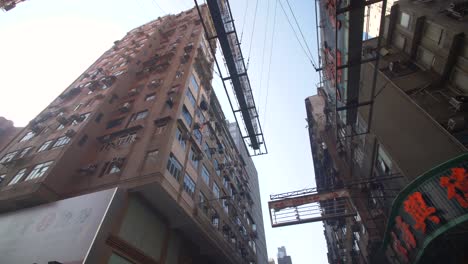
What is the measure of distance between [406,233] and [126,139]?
18.9 m

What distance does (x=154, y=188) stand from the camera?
1523cm

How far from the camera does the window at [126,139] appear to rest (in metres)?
19.5

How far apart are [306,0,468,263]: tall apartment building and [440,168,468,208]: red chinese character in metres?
0.03

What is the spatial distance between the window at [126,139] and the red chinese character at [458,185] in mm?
18751

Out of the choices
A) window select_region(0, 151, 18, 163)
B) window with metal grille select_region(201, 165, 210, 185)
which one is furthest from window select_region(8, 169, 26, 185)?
window with metal grille select_region(201, 165, 210, 185)

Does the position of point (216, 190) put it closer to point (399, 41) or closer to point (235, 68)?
point (235, 68)

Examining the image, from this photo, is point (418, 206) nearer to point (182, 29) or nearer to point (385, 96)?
point (385, 96)

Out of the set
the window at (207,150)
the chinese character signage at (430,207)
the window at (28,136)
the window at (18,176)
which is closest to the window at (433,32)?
the chinese character signage at (430,207)

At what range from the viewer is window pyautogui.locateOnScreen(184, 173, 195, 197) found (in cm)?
1843

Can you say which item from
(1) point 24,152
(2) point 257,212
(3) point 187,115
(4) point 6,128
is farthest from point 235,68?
(4) point 6,128

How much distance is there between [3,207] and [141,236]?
420 inches

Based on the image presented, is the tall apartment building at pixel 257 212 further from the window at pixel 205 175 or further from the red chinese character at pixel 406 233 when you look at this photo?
the red chinese character at pixel 406 233

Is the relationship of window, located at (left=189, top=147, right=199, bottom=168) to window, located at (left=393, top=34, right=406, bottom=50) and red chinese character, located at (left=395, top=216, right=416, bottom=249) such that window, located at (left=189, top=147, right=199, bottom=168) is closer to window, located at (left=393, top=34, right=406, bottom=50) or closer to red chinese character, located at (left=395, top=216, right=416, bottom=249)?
red chinese character, located at (left=395, top=216, right=416, bottom=249)

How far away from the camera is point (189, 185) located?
749 inches
